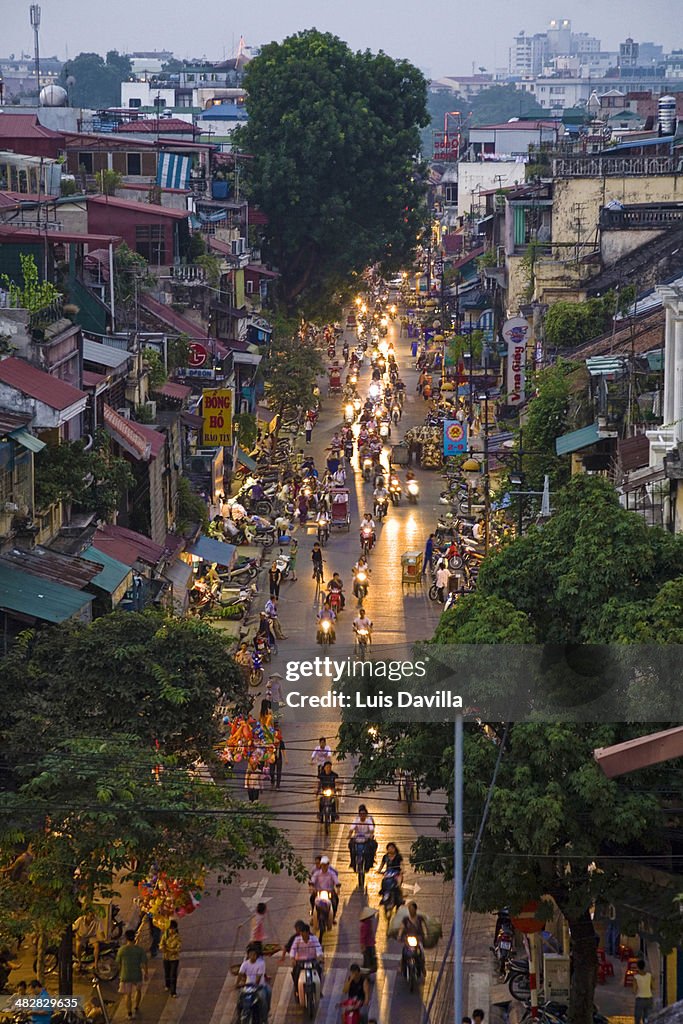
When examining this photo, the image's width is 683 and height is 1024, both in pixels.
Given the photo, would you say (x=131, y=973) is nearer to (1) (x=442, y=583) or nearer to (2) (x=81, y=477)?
(2) (x=81, y=477)

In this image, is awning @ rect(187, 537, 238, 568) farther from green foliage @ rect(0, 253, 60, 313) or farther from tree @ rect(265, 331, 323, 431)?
tree @ rect(265, 331, 323, 431)

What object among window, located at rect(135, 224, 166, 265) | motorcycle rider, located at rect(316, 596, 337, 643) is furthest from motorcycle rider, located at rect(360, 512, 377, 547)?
window, located at rect(135, 224, 166, 265)

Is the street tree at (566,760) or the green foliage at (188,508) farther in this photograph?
the green foliage at (188,508)

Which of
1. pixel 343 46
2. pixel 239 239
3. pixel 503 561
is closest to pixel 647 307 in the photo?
pixel 503 561

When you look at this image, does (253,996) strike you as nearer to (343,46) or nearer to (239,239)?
(239,239)

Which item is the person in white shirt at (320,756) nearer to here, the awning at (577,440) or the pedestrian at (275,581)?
the awning at (577,440)

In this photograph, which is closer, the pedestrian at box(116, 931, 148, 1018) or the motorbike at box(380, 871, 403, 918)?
the pedestrian at box(116, 931, 148, 1018)

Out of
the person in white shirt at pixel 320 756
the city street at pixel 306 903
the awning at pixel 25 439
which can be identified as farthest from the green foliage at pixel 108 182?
the person in white shirt at pixel 320 756
